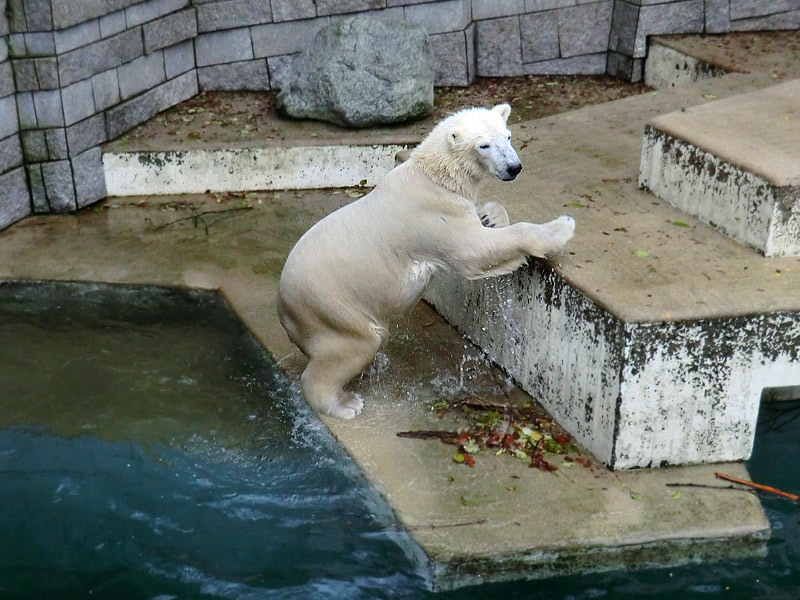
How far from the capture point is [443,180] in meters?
4.94

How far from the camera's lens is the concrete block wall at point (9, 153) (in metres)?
6.95

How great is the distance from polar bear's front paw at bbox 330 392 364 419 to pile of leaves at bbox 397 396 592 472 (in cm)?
28

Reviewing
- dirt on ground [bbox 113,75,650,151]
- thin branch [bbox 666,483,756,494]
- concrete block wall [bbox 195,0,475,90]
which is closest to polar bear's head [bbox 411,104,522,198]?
thin branch [bbox 666,483,756,494]

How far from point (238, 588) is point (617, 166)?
11.3 feet

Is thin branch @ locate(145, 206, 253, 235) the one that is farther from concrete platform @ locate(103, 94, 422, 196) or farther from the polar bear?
the polar bear

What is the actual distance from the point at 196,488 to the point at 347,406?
0.85 m

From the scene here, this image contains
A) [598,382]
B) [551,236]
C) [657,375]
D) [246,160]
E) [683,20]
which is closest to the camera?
[657,375]

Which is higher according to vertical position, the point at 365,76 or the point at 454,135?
the point at 454,135

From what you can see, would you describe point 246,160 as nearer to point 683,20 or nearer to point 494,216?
point 494,216

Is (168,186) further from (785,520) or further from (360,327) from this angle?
(785,520)

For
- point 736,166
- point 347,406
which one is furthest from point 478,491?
point 736,166

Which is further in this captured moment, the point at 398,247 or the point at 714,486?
the point at 398,247

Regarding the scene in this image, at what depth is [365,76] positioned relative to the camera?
26.2 ft

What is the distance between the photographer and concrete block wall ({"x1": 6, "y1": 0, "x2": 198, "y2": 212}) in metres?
7.02
